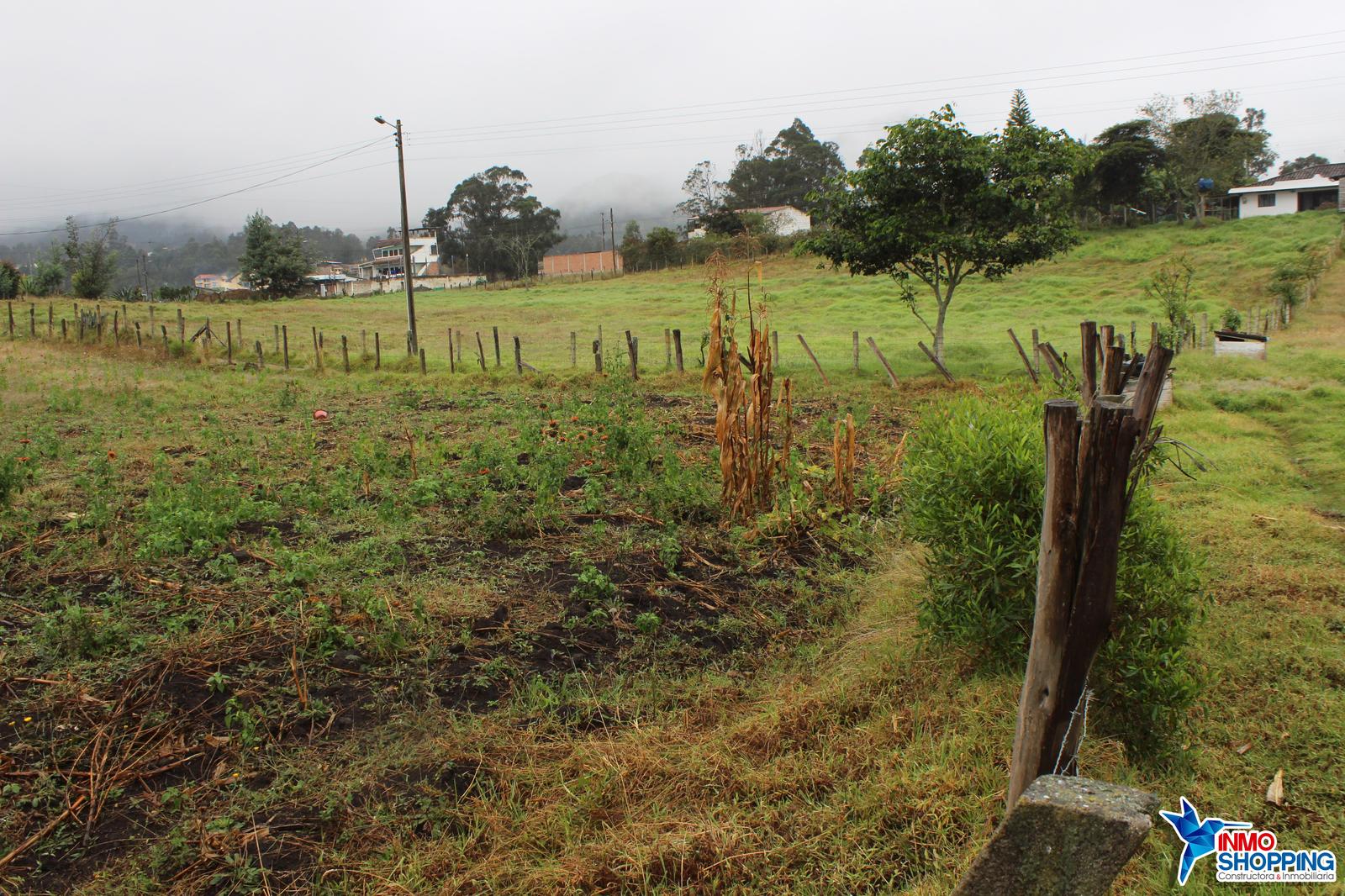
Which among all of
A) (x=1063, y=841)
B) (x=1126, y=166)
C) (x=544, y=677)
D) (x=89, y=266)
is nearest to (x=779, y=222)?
(x=1126, y=166)

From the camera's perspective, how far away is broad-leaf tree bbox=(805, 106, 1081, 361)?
17.4 m

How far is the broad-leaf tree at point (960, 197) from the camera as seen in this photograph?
17.4 m

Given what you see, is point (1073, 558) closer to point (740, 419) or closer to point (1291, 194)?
point (740, 419)

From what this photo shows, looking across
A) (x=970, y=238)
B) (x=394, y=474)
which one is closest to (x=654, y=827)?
(x=394, y=474)

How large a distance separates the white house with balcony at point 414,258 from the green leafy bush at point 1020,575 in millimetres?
76187

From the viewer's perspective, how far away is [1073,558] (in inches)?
120

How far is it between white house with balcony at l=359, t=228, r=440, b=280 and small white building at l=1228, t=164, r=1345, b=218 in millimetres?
58769

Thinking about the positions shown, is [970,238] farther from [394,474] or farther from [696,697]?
[696,697]

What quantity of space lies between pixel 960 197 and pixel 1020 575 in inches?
605

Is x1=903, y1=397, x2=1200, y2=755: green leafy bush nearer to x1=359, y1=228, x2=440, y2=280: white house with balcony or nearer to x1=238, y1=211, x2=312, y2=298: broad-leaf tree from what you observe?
x1=238, y1=211, x2=312, y2=298: broad-leaf tree

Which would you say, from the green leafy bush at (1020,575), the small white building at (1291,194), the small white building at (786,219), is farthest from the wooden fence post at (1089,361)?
the small white building at (786,219)

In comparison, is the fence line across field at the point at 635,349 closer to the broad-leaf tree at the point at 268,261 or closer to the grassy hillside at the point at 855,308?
the grassy hillside at the point at 855,308

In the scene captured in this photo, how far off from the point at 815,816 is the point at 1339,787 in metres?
2.15

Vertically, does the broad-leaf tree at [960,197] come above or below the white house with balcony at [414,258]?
below
